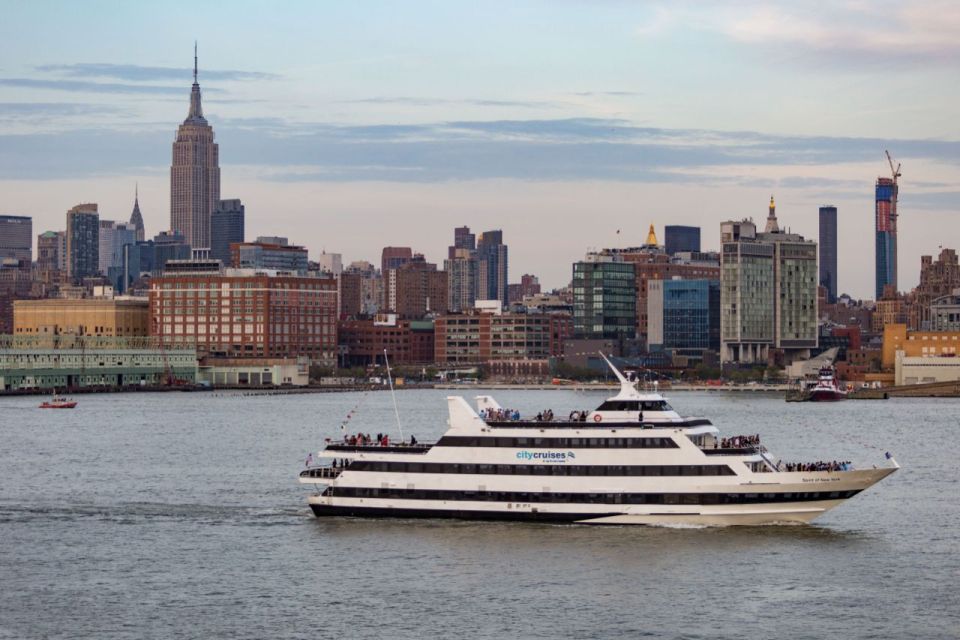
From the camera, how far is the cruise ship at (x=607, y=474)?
5978cm

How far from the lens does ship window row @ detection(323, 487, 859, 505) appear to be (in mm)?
59812

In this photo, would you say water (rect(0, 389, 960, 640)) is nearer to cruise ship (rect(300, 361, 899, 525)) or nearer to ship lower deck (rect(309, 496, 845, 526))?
ship lower deck (rect(309, 496, 845, 526))

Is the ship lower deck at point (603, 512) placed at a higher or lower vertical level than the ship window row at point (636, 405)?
→ lower

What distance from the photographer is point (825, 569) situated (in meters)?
55.0

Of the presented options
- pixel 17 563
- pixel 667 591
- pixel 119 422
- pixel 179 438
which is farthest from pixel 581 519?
pixel 119 422

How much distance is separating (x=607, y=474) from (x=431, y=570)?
8.38 m

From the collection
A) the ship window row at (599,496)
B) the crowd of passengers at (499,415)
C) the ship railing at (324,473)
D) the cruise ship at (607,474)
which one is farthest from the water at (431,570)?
the crowd of passengers at (499,415)

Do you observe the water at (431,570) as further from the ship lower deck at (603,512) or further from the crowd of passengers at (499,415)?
the crowd of passengers at (499,415)

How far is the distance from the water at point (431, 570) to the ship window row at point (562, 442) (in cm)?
280

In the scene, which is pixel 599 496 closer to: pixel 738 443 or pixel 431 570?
pixel 738 443

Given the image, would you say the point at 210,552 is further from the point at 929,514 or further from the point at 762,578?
the point at 929,514

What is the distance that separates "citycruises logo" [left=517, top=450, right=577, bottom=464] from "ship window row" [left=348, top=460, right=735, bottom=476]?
0.76 ft

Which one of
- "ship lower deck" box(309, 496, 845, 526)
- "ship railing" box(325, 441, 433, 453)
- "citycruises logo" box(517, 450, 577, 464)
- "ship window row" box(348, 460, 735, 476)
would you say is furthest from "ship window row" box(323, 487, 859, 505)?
"ship railing" box(325, 441, 433, 453)

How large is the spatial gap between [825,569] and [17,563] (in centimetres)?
2582
